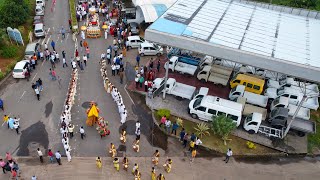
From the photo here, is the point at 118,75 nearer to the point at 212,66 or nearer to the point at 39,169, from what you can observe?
the point at 212,66

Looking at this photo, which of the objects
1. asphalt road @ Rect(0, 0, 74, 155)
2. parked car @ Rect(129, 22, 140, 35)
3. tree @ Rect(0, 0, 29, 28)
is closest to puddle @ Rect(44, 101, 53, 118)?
asphalt road @ Rect(0, 0, 74, 155)

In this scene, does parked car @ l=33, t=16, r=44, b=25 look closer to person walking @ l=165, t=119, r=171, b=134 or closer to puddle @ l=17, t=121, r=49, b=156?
puddle @ l=17, t=121, r=49, b=156

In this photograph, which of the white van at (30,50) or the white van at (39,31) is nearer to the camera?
the white van at (30,50)

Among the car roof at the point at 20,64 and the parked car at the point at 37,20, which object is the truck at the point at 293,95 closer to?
the car roof at the point at 20,64

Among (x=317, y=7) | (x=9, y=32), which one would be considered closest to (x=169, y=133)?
(x=9, y=32)

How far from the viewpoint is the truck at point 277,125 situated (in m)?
23.2

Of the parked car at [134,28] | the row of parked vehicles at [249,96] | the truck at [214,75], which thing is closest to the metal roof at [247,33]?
the row of parked vehicles at [249,96]

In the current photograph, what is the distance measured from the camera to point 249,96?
26.4 metres

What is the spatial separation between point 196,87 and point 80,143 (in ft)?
37.8

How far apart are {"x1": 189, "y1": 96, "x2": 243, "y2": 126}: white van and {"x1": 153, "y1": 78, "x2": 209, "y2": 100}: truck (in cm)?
150

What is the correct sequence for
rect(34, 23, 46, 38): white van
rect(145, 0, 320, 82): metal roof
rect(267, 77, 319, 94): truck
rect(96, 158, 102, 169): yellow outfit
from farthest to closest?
rect(34, 23, 46, 38): white van < rect(267, 77, 319, 94): truck < rect(145, 0, 320, 82): metal roof < rect(96, 158, 102, 169): yellow outfit

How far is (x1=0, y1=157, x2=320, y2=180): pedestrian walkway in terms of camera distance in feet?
64.5

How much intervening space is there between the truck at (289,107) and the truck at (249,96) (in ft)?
2.52

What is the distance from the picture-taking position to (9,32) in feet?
104
